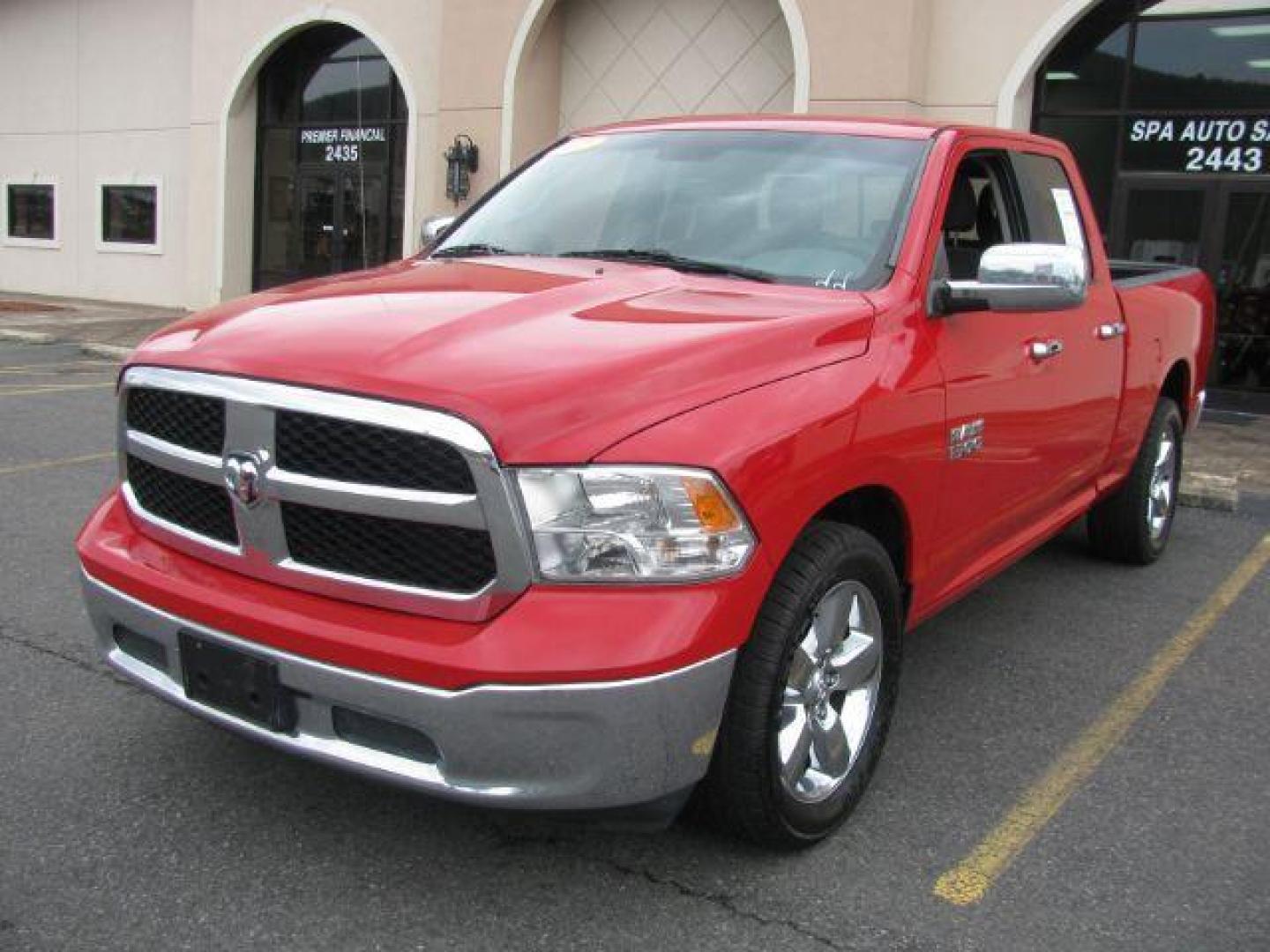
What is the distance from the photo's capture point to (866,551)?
3.05 metres

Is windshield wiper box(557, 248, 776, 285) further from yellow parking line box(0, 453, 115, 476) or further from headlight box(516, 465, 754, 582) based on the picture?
yellow parking line box(0, 453, 115, 476)

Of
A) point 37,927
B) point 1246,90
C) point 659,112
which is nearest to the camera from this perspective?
point 37,927

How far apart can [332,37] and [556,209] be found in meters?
17.6

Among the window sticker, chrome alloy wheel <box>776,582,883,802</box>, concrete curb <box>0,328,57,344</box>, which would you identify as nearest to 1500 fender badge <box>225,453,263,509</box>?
chrome alloy wheel <box>776,582,883,802</box>

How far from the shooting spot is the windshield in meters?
3.64

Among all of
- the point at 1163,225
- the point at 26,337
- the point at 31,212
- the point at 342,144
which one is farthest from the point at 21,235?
the point at 1163,225

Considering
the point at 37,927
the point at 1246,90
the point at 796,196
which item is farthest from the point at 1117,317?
the point at 1246,90

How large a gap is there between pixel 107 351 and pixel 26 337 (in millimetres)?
2162

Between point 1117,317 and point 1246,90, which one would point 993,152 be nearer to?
point 1117,317

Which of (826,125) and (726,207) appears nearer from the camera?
(726,207)

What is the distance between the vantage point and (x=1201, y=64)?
498 inches

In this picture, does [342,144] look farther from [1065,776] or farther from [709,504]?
[709,504]

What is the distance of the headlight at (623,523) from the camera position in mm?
2490

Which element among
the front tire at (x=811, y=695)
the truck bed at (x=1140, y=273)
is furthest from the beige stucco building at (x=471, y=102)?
the front tire at (x=811, y=695)
